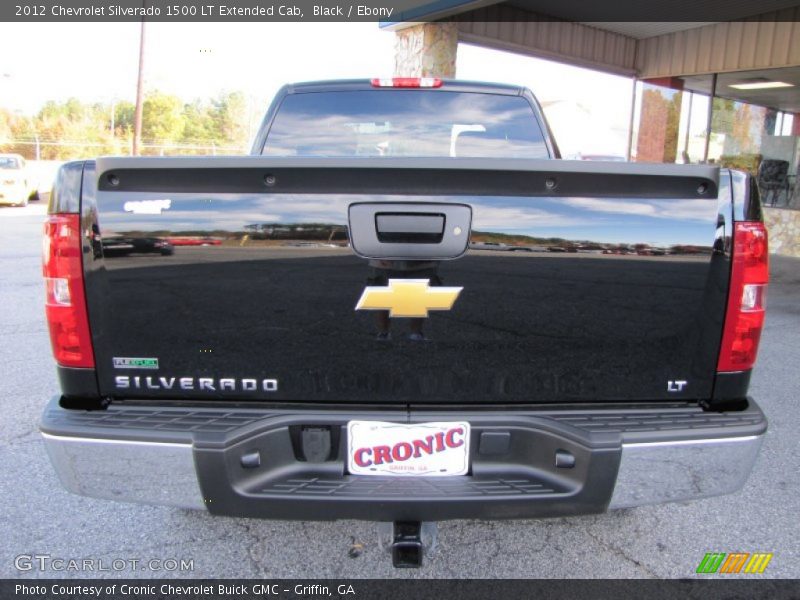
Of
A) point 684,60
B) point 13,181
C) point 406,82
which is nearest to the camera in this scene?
point 406,82

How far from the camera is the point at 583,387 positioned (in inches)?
77.7

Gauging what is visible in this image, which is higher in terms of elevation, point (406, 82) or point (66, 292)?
point (406, 82)

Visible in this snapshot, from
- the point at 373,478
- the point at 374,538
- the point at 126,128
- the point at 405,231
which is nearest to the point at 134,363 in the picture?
the point at 373,478

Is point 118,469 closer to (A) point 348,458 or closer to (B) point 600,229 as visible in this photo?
(A) point 348,458

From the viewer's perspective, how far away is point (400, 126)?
344 cm

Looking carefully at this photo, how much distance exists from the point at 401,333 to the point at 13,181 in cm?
2231

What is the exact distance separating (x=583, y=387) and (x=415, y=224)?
2.58ft

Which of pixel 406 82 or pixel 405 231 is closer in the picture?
pixel 405 231

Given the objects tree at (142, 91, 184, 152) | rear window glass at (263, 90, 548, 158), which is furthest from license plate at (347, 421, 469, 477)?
tree at (142, 91, 184, 152)

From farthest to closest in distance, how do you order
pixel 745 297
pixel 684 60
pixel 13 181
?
pixel 13 181
pixel 684 60
pixel 745 297

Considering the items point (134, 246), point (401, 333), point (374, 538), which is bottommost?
point (374, 538)

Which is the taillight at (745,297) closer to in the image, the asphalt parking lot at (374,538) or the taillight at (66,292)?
the asphalt parking lot at (374,538)

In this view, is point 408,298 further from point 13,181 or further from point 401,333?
point 13,181

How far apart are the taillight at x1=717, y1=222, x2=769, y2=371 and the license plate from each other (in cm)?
94
